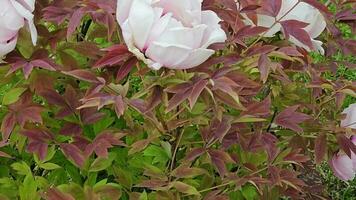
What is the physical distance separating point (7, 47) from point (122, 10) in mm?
219

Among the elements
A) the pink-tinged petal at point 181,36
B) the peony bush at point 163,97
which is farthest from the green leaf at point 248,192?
the pink-tinged petal at point 181,36

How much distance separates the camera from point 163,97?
46.3 inches

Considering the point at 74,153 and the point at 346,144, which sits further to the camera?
the point at 346,144

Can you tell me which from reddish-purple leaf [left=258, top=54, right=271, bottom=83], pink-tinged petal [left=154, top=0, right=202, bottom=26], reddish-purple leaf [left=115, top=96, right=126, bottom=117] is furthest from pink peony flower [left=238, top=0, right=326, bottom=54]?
reddish-purple leaf [left=115, top=96, right=126, bottom=117]

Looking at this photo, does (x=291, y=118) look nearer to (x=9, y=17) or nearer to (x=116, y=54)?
(x=116, y=54)

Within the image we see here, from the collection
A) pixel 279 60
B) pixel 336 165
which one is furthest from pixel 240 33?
pixel 336 165

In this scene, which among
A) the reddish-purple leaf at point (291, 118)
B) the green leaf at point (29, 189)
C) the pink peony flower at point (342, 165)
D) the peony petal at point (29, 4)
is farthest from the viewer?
the pink peony flower at point (342, 165)

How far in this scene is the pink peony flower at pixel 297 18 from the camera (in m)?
1.39

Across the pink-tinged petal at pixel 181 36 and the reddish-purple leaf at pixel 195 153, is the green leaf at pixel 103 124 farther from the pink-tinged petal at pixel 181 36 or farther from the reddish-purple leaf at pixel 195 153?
the pink-tinged petal at pixel 181 36

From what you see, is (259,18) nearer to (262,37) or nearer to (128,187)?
(262,37)

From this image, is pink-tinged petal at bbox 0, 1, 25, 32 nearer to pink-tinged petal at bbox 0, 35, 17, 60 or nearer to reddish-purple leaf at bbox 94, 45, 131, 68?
pink-tinged petal at bbox 0, 35, 17, 60

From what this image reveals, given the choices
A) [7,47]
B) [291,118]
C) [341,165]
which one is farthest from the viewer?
[341,165]

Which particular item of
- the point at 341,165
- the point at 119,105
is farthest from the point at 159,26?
the point at 341,165

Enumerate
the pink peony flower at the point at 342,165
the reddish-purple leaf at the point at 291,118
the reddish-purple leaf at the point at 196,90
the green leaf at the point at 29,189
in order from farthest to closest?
the pink peony flower at the point at 342,165, the reddish-purple leaf at the point at 291,118, the green leaf at the point at 29,189, the reddish-purple leaf at the point at 196,90
